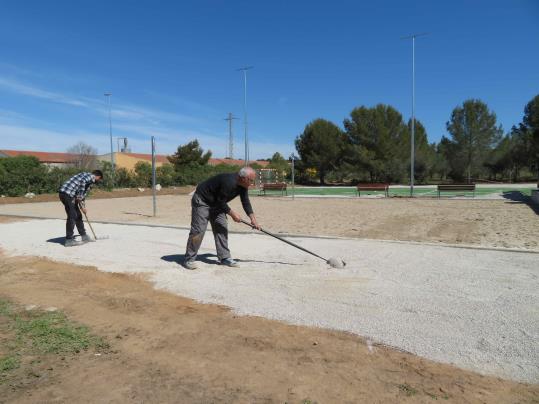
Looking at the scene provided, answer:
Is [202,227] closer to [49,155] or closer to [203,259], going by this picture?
[203,259]

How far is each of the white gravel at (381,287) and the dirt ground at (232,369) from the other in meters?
0.26

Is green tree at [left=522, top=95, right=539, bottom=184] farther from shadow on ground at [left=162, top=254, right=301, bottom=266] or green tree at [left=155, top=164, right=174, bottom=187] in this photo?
shadow on ground at [left=162, top=254, right=301, bottom=266]

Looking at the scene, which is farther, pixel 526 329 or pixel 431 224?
pixel 431 224

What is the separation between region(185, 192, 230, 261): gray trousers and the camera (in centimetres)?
584

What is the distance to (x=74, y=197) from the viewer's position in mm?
7770

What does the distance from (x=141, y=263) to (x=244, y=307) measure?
2664mm

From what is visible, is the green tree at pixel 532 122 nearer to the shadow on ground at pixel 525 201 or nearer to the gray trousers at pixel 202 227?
the shadow on ground at pixel 525 201

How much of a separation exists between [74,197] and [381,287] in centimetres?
584

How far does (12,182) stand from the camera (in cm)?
2241

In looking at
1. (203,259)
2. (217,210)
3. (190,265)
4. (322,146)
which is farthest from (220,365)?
(322,146)

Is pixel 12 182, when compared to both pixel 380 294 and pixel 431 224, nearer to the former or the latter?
pixel 431 224

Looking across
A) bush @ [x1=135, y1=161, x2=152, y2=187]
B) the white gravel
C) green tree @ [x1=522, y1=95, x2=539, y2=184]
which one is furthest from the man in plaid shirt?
green tree @ [x1=522, y1=95, x2=539, y2=184]

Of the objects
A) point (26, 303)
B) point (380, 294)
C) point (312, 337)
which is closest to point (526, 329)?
point (380, 294)

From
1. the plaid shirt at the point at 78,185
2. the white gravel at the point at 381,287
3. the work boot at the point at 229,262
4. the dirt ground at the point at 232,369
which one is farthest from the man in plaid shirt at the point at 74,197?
the dirt ground at the point at 232,369
